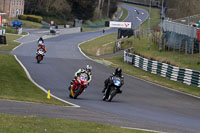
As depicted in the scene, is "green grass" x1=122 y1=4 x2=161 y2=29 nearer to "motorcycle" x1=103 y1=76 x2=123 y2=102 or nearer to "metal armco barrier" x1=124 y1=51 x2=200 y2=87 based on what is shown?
"metal armco barrier" x1=124 y1=51 x2=200 y2=87

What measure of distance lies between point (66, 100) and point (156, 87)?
1108 centimetres

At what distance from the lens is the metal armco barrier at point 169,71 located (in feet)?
105

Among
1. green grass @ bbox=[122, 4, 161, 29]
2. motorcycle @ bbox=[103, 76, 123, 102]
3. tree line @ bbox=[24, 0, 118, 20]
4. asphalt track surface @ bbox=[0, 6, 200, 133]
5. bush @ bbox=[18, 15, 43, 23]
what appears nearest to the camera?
asphalt track surface @ bbox=[0, 6, 200, 133]

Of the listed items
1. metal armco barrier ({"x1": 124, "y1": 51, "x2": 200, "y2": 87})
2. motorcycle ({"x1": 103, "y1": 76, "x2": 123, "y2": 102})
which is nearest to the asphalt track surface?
motorcycle ({"x1": 103, "y1": 76, "x2": 123, "y2": 102})

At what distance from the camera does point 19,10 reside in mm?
110750

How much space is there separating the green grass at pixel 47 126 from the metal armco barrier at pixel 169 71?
20392mm

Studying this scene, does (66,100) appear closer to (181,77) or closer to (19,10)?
(181,77)

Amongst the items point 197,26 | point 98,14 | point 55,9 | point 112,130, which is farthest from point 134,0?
point 112,130

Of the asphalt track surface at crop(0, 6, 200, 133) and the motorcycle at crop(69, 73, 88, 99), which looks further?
the motorcycle at crop(69, 73, 88, 99)

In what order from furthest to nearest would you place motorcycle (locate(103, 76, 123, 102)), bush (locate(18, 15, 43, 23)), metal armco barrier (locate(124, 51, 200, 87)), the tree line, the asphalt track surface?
1. the tree line
2. bush (locate(18, 15, 43, 23))
3. metal armco barrier (locate(124, 51, 200, 87))
4. motorcycle (locate(103, 76, 123, 102))
5. the asphalt track surface

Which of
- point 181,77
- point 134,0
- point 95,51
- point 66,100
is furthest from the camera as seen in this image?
point 134,0

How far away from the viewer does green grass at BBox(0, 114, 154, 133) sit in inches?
409

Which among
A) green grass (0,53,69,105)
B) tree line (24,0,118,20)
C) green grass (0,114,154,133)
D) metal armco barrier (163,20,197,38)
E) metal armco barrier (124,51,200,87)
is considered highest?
tree line (24,0,118,20)

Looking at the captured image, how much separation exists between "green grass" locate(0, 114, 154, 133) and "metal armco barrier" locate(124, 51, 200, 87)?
20.4 m
